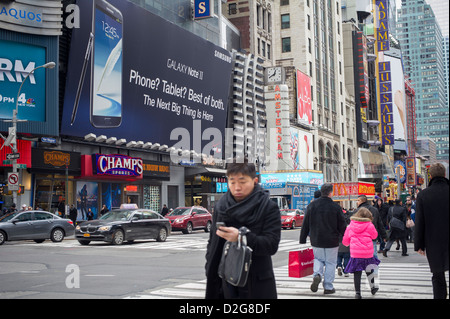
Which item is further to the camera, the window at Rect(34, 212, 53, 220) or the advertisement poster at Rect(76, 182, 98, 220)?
the advertisement poster at Rect(76, 182, 98, 220)

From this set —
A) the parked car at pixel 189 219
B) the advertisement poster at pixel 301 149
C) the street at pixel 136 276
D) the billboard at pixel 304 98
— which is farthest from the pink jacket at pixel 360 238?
the billboard at pixel 304 98

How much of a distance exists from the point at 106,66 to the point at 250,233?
32.4m

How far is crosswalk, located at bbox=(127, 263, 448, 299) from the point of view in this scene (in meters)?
9.37

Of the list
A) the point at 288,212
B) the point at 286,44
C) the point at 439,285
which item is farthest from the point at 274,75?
the point at 439,285

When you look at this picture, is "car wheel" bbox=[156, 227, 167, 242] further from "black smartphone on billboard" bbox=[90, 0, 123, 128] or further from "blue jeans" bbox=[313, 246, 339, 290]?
"blue jeans" bbox=[313, 246, 339, 290]

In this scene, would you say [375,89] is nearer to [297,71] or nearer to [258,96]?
[297,71]

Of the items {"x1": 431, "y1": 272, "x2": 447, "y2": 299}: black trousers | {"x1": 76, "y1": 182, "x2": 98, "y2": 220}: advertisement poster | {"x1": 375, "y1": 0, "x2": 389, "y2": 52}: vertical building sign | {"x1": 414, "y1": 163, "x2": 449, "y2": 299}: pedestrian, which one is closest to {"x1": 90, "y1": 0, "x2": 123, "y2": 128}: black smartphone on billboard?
{"x1": 76, "y1": 182, "x2": 98, "y2": 220}: advertisement poster

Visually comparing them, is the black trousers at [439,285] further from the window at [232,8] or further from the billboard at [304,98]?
the window at [232,8]

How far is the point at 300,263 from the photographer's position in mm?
9922

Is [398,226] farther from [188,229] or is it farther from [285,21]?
[285,21]

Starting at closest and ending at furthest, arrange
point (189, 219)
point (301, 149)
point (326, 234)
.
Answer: point (326, 234) → point (189, 219) → point (301, 149)

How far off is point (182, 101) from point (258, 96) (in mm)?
15880

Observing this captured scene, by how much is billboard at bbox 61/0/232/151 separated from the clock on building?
12.6 metres
